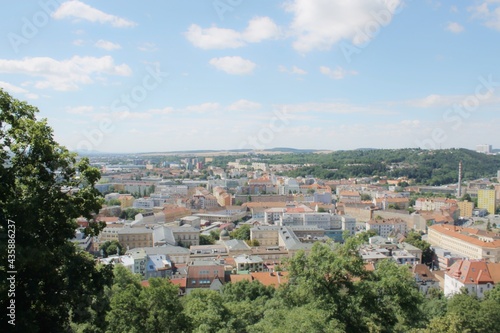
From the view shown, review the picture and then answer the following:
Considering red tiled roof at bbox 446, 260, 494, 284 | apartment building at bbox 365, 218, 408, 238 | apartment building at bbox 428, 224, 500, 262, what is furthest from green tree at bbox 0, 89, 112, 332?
apartment building at bbox 365, 218, 408, 238

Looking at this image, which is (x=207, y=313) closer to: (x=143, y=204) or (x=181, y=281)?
(x=181, y=281)

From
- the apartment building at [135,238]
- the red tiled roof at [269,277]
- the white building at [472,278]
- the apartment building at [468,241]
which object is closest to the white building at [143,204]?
the apartment building at [135,238]

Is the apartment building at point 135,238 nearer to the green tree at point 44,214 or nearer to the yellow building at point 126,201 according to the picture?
the yellow building at point 126,201

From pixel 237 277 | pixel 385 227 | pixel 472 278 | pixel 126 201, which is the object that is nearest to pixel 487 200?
pixel 385 227

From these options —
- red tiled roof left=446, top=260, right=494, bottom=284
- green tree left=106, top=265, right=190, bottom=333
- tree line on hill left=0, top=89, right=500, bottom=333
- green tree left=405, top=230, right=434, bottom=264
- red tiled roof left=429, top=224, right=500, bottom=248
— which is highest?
tree line on hill left=0, top=89, right=500, bottom=333

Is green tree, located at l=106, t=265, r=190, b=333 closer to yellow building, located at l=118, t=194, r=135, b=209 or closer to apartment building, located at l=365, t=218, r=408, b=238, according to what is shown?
apartment building, located at l=365, t=218, r=408, b=238

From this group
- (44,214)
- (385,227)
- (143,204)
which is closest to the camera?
(44,214)
